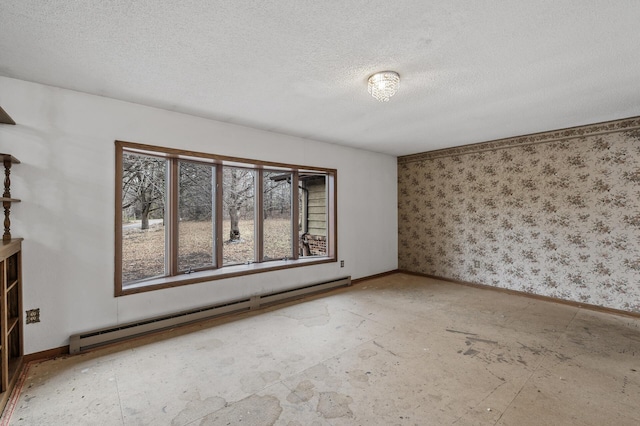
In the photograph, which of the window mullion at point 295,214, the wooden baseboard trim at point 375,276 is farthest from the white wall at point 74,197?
the wooden baseboard trim at point 375,276

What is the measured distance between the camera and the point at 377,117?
3.45 meters

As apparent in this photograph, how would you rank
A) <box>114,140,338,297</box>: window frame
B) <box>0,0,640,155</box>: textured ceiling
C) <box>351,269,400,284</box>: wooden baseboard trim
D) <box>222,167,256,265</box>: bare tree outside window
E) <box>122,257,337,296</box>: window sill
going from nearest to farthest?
<box>0,0,640,155</box>: textured ceiling
<box>114,140,338,297</box>: window frame
<box>122,257,337,296</box>: window sill
<box>222,167,256,265</box>: bare tree outside window
<box>351,269,400,284</box>: wooden baseboard trim

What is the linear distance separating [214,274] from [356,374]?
2119mm

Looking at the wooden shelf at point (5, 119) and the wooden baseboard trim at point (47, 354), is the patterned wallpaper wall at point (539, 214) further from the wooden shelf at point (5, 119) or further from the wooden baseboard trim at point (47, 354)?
the wooden shelf at point (5, 119)

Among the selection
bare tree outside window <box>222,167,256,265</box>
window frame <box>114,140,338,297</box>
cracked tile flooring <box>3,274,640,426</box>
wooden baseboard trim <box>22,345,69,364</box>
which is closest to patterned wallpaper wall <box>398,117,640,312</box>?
cracked tile flooring <box>3,274,640,426</box>

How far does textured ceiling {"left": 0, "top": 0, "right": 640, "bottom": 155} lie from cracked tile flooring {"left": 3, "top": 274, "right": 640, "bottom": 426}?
2470 millimetres

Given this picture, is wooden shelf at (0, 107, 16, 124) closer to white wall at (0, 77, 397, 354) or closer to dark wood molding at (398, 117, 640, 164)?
white wall at (0, 77, 397, 354)

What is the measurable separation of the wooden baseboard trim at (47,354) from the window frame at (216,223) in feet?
2.01

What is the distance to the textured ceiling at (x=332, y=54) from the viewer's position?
160 cm

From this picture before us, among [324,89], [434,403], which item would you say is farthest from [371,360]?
[324,89]

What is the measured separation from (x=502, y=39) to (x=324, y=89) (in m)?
1.41

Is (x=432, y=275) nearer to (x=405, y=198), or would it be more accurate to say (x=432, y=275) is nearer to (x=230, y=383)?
(x=405, y=198)

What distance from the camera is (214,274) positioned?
351 cm

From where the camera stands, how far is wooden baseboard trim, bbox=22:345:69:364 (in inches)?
95.9
